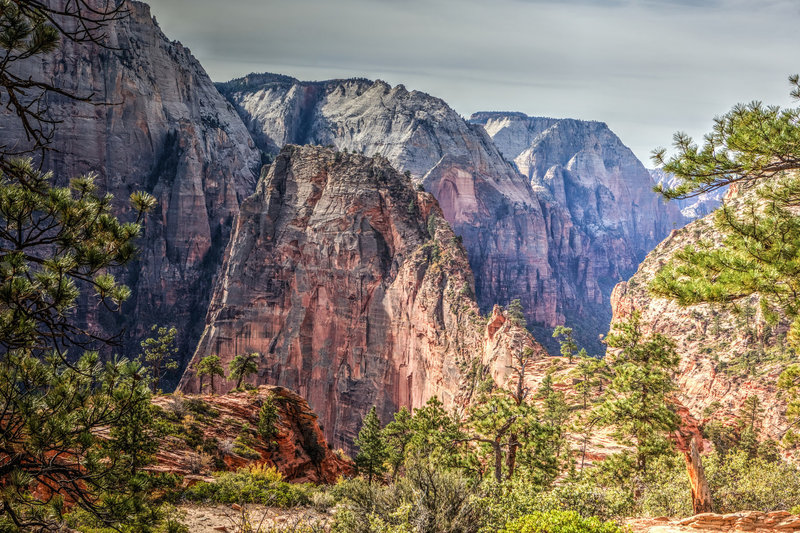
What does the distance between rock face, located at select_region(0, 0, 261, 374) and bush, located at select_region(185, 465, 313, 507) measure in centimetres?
7775

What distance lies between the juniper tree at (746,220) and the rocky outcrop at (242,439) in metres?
19.2

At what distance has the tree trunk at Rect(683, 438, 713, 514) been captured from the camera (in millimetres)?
15953

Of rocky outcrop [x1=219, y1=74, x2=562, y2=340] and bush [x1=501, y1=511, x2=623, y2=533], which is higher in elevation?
rocky outcrop [x1=219, y1=74, x2=562, y2=340]

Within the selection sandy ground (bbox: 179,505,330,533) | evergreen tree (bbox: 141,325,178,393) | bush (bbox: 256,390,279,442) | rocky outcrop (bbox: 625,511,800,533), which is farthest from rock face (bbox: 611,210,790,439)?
evergreen tree (bbox: 141,325,178,393)

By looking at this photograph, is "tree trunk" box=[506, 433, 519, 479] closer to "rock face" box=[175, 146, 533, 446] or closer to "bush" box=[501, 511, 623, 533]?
"bush" box=[501, 511, 623, 533]

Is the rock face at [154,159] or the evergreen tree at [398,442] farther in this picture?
the rock face at [154,159]

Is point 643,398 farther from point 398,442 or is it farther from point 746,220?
point 398,442

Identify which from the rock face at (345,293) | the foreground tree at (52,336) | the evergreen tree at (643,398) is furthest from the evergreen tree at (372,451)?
the foreground tree at (52,336)

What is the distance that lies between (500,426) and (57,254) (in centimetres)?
1501

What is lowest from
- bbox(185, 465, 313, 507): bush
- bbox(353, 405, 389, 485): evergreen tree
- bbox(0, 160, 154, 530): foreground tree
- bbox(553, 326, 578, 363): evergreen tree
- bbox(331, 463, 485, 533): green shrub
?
bbox(353, 405, 389, 485): evergreen tree

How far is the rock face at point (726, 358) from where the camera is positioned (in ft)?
125

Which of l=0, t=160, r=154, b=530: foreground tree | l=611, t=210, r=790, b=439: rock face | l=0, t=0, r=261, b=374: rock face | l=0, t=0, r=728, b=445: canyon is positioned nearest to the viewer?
l=0, t=160, r=154, b=530: foreground tree

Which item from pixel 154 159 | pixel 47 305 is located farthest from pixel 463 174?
pixel 47 305

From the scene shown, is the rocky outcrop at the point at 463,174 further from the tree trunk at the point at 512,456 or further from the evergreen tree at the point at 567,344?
the tree trunk at the point at 512,456
